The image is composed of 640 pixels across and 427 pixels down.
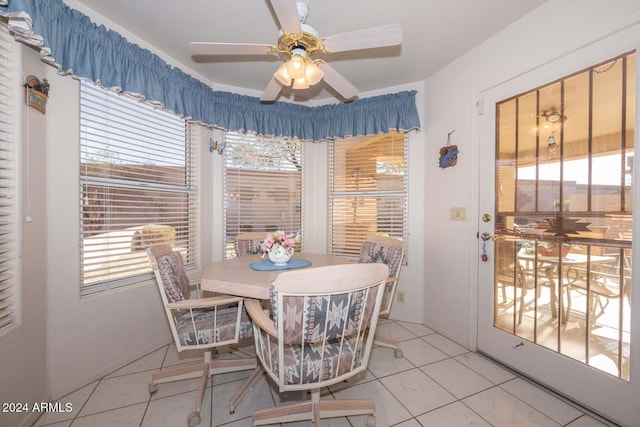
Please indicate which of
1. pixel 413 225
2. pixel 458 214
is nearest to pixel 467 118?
pixel 458 214

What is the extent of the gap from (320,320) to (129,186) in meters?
2.00

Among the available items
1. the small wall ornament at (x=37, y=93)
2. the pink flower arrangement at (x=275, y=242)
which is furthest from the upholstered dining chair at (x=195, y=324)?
the small wall ornament at (x=37, y=93)

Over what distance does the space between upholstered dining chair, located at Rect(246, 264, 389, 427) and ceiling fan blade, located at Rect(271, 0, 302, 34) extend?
1.26 m

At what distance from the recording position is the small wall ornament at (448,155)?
2.47m

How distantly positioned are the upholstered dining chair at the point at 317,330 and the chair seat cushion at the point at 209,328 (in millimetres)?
329

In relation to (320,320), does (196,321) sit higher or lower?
lower

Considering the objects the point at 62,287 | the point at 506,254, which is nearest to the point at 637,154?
the point at 506,254

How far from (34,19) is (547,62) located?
3114 millimetres

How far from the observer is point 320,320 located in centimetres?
116

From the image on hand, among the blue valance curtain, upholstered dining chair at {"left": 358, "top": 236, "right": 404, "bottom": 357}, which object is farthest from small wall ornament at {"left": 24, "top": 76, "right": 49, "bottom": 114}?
upholstered dining chair at {"left": 358, "top": 236, "right": 404, "bottom": 357}

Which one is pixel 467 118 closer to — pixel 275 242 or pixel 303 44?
pixel 303 44

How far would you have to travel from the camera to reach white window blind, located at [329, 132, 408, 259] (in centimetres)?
303

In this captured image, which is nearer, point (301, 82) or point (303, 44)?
point (303, 44)

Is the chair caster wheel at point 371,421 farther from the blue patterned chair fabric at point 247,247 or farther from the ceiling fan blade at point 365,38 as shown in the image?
the ceiling fan blade at point 365,38
